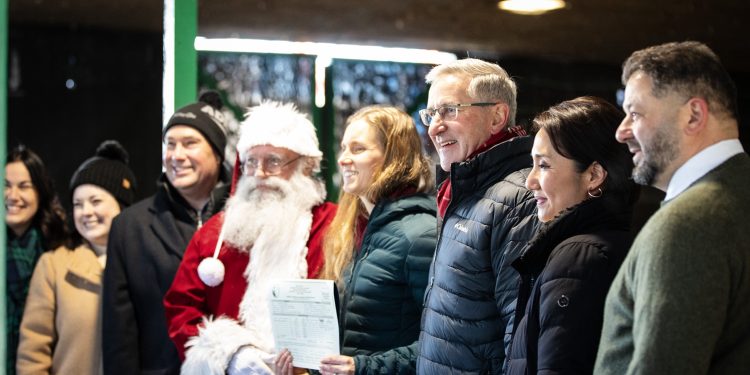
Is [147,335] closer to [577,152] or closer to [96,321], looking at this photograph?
[96,321]

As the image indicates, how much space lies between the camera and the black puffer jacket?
8.32 feet

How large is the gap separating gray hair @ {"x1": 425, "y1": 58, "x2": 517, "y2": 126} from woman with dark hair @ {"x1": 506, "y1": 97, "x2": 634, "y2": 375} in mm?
374

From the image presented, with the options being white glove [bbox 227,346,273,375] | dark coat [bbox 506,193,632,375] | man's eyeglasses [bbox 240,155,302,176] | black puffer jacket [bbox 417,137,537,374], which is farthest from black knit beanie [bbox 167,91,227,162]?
dark coat [bbox 506,193,632,375]

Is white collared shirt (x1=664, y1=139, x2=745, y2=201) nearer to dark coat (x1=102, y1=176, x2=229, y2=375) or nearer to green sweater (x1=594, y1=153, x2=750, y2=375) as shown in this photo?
green sweater (x1=594, y1=153, x2=750, y2=375)

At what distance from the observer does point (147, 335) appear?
395 cm

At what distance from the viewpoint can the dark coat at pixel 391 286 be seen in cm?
296

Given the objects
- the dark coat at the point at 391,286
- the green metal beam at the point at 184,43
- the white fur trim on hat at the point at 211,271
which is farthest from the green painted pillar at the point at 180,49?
the dark coat at the point at 391,286

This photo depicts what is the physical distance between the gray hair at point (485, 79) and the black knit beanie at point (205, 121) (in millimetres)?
1395

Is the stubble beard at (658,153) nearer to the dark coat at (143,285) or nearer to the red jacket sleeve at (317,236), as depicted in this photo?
the red jacket sleeve at (317,236)

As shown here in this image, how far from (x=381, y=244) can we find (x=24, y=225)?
2.06 metres

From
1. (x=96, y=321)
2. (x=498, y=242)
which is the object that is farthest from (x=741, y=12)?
(x=96, y=321)

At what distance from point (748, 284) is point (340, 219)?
1.75 metres

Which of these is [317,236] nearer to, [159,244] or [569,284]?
[159,244]

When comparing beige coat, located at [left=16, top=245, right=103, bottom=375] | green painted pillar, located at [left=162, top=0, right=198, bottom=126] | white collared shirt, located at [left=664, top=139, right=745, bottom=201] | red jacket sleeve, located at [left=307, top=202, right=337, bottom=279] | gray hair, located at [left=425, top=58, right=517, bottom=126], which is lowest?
beige coat, located at [left=16, top=245, right=103, bottom=375]
